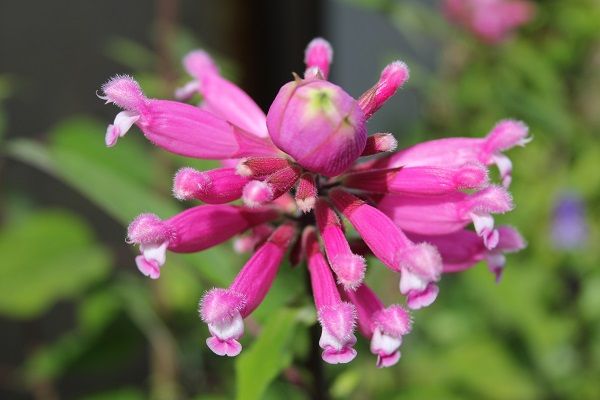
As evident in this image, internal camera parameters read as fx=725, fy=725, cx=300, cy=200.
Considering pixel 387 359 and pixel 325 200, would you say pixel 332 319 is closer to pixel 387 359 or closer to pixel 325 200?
pixel 387 359

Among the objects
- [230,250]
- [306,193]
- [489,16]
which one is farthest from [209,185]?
[489,16]

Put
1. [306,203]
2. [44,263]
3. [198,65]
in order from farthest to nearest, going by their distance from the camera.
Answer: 1. [44,263]
2. [198,65]
3. [306,203]

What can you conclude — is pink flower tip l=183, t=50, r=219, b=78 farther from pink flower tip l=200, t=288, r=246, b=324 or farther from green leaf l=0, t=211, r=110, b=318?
green leaf l=0, t=211, r=110, b=318

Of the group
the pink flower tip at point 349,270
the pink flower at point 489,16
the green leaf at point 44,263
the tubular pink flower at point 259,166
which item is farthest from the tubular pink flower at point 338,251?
the pink flower at point 489,16

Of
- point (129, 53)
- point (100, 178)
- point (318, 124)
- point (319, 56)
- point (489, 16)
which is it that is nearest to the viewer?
point (318, 124)

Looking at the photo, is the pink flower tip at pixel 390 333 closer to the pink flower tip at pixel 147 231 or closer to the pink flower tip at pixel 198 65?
the pink flower tip at pixel 147 231

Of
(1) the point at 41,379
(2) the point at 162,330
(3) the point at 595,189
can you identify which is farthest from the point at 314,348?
(3) the point at 595,189

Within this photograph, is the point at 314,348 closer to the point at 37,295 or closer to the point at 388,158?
the point at 388,158
